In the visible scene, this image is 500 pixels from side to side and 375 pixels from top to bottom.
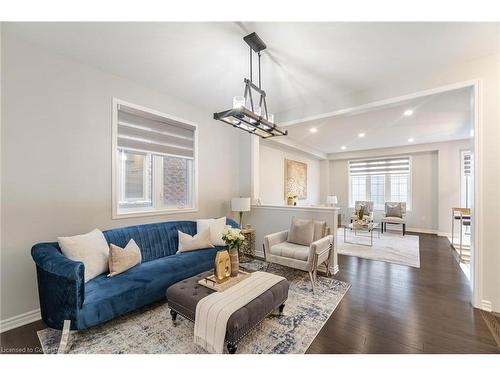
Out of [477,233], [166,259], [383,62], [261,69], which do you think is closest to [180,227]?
[166,259]

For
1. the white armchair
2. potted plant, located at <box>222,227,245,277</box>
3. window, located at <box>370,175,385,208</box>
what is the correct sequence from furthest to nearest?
1. window, located at <box>370,175,385,208</box>
2. the white armchair
3. potted plant, located at <box>222,227,245,277</box>

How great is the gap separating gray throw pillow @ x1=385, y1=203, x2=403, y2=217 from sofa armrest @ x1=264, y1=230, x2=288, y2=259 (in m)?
Answer: 4.86

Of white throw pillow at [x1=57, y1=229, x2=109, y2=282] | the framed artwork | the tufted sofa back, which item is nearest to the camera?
white throw pillow at [x1=57, y1=229, x2=109, y2=282]

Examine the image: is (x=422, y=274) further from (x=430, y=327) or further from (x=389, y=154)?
(x=389, y=154)

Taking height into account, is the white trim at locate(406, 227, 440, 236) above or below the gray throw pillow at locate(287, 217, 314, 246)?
below

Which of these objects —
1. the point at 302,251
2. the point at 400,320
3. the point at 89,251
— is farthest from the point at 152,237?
the point at 400,320

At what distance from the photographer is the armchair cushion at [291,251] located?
2.88 m

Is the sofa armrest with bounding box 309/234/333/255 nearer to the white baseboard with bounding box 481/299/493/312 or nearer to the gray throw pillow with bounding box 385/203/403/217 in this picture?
the white baseboard with bounding box 481/299/493/312

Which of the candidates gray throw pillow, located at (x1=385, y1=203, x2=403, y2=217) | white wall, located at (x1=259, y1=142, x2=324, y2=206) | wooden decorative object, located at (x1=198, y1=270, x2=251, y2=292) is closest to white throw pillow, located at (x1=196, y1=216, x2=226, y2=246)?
wooden decorative object, located at (x1=198, y1=270, x2=251, y2=292)

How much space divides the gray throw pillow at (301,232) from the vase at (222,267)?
1512mm

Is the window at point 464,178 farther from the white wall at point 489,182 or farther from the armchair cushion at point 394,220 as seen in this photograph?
the white wall at point 489,182

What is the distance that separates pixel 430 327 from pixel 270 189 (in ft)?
13.6

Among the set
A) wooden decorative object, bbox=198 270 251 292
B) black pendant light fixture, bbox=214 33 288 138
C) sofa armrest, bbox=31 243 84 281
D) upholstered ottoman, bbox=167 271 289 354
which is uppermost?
black pendant light fixture, bbox=214 33 288 138

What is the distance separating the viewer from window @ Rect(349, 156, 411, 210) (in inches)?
275
